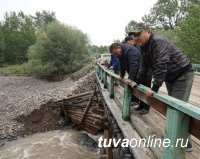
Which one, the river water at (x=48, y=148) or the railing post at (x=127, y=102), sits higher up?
the railing post at (x=127, y=102)

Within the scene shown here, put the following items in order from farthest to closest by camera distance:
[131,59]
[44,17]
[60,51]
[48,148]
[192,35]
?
[44,17] < [60,51] < [192,35] < [48,148] < [131,59]

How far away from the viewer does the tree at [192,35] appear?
21.0 meters

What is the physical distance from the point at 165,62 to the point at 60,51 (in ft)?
111

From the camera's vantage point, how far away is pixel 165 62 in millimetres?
3316

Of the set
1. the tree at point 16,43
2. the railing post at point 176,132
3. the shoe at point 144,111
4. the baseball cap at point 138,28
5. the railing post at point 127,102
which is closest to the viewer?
the railing post at point 176,132

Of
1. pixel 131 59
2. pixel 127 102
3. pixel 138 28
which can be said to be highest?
pixel 138 28

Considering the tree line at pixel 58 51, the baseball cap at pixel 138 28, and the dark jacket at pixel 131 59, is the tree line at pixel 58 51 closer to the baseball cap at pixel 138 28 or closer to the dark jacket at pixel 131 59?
the dark jacket at pixel 131 59

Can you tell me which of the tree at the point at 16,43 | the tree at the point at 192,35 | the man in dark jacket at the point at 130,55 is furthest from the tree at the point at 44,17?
the man in dark jacket at the point at 130,55

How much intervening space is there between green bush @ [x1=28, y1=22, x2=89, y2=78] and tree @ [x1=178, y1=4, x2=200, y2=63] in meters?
17.1

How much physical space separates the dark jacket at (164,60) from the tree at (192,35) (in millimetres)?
18595

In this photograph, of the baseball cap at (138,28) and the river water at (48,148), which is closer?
the baseball cap at (138,28)

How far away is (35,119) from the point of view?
49.5 ft

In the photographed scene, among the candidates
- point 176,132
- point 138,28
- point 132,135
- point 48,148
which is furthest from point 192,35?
point 176,132

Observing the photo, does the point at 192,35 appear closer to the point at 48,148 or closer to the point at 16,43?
the point at 48,148
